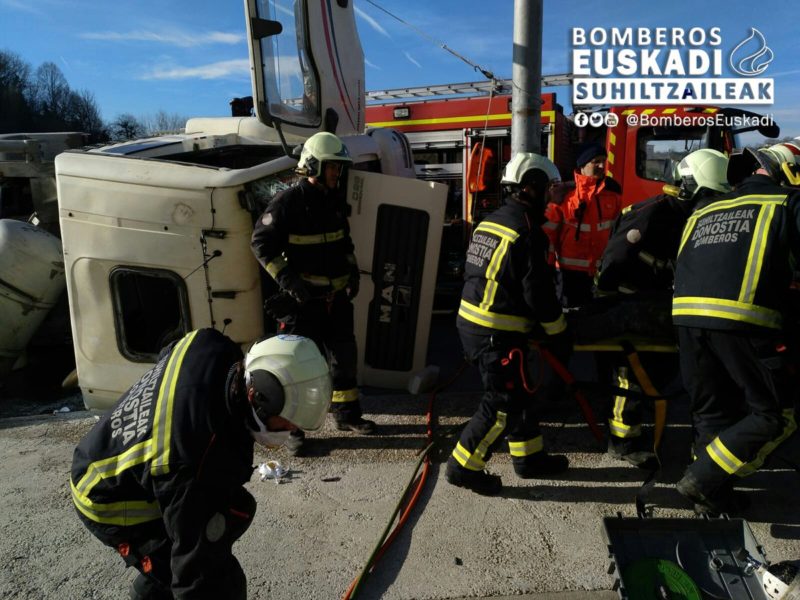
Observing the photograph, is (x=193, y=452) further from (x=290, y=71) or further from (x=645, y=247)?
(x=290, y=71)

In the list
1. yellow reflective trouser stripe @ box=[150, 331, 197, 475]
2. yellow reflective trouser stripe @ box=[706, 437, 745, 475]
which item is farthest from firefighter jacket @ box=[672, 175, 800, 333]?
yellow reflective trouser stripe @ box=[150, 331, 197, 475]

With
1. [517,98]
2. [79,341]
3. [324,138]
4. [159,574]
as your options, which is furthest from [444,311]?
[159,574]

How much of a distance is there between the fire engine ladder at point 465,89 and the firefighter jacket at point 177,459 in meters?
7.12

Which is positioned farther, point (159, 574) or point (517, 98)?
point (517, 98)

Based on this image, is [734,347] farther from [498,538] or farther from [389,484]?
[389,484]

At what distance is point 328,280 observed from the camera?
11.8ft

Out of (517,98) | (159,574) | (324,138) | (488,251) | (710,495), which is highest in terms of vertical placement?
(517,98)

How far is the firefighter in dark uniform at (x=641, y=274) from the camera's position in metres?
3.13

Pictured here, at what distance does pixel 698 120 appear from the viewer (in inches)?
239

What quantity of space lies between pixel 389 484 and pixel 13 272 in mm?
3501

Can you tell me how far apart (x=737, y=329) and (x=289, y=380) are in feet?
6.41

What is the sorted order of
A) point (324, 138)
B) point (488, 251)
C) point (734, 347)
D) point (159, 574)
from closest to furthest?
point (159, 574) → point (734, 347) → point (488, 251) → point (324, 138)

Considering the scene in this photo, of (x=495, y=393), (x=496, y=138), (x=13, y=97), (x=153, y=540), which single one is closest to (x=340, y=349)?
(x=495, y=393)

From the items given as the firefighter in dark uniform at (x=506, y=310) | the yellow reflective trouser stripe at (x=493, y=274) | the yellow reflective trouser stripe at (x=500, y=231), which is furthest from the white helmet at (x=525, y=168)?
the yellow reflective trouser stripe at (x=493, y=274)
